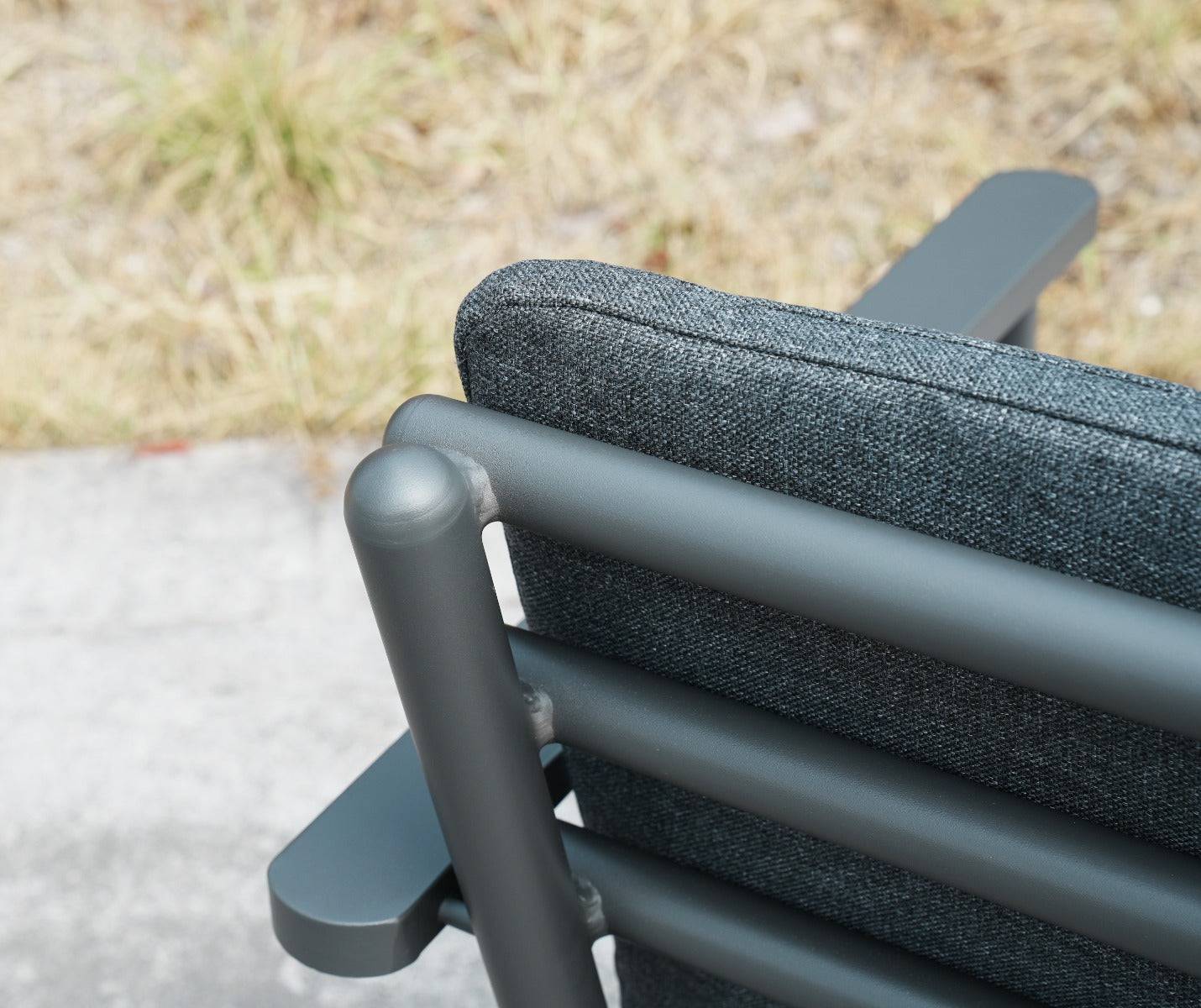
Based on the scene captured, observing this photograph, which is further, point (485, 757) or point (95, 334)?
point (95, 334)

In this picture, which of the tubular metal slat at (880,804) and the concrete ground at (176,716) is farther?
the concrete ground at (176,716)

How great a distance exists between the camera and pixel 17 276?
2.75 meters

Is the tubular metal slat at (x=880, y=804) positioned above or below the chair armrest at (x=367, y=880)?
above

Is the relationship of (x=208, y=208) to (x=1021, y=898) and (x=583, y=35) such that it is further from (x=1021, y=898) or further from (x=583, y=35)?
(x=1021, y=898)

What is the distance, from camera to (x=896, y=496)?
0.53 meters

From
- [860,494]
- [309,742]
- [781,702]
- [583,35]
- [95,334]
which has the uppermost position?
[860,494]

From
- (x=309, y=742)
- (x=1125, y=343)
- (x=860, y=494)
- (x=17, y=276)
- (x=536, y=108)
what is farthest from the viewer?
(x=536, y=108)

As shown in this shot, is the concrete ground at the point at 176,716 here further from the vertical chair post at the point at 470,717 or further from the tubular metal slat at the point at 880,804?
the tubular metal slat at the point at 880,804

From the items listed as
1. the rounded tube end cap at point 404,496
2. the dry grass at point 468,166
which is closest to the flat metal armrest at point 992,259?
the rounded tube end cap at point 404,496

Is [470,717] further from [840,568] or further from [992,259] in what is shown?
[992,259]

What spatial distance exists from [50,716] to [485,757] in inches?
61.6

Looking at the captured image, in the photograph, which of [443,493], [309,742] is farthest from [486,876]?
[309,742]

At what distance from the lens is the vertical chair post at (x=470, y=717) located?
54 centimetres

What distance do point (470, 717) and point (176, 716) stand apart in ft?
4.94
